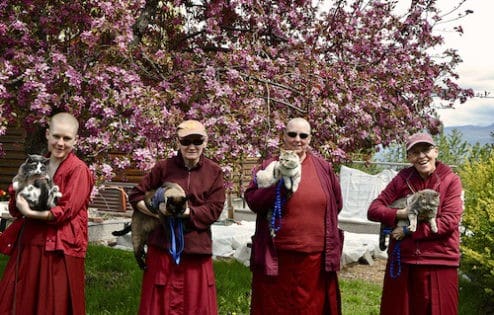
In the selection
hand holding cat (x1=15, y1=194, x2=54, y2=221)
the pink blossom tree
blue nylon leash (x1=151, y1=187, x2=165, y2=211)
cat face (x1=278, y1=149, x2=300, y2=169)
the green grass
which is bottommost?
the green grass

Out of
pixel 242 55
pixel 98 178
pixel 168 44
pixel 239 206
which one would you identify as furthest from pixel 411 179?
pixel 239 206

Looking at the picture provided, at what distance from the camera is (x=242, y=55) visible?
6082 millimetres

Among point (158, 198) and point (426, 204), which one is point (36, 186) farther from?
point (426, 204)

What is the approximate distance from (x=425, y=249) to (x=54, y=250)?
2675mm

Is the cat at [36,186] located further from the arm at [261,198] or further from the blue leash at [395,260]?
the blue leash at [395,260]

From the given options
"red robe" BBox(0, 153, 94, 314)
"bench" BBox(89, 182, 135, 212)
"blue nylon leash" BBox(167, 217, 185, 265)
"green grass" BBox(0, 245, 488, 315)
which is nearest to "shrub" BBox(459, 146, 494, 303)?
"green grass" BBox(0, 245, 488, 315)

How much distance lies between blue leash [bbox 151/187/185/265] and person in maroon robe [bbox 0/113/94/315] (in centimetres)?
50

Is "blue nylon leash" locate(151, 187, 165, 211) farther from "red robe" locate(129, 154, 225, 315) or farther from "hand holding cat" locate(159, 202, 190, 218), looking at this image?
"red robe" locate(129, 154, 225, 315)

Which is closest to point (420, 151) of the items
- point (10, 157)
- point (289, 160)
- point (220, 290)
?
point (289, 160)

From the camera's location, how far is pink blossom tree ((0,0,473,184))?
18.1 ft

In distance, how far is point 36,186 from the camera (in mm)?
3822

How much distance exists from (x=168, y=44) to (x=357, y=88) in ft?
8.18

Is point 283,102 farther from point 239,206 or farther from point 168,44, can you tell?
point 239,206

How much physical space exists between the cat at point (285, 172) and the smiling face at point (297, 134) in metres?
0.13
